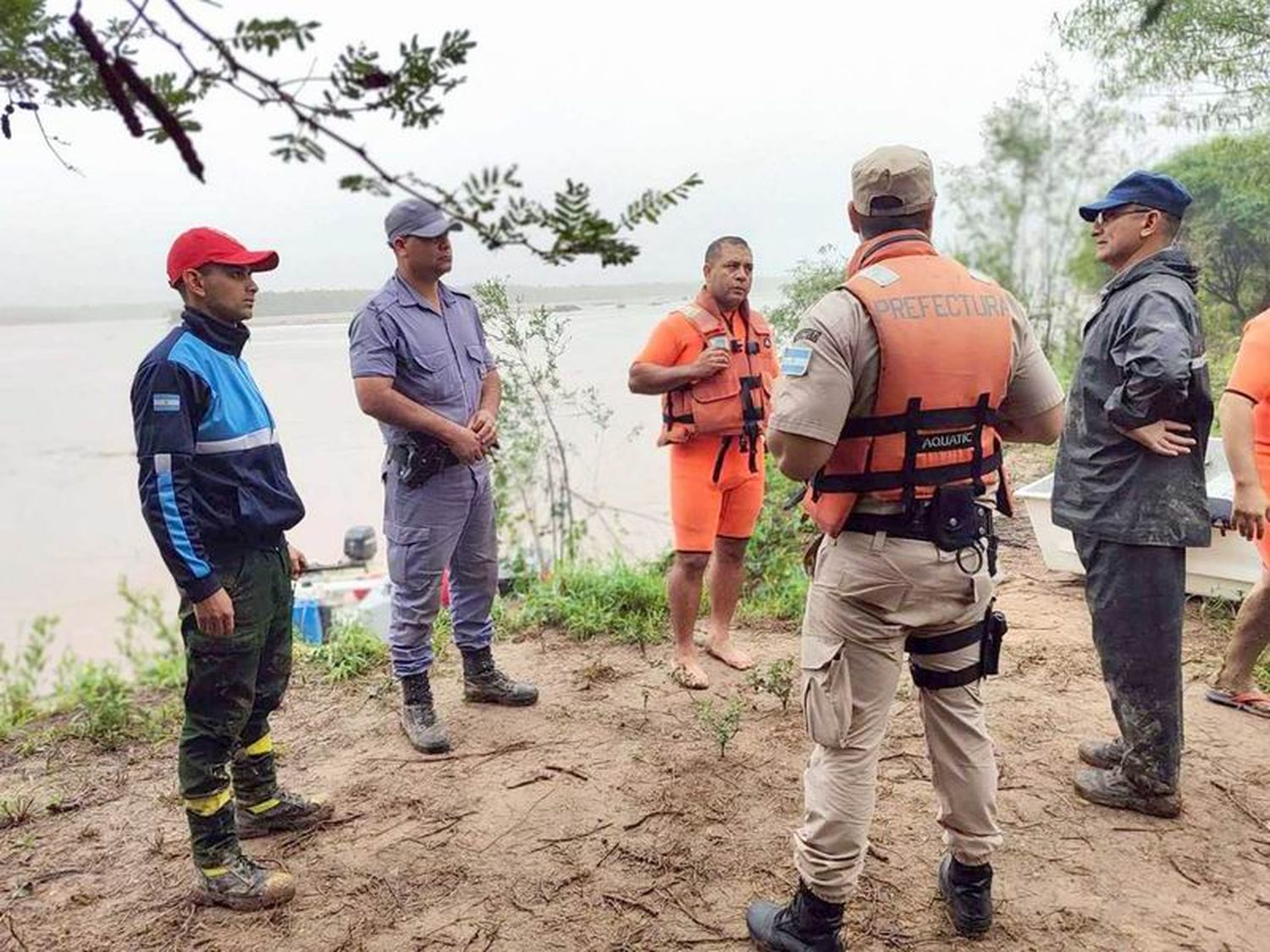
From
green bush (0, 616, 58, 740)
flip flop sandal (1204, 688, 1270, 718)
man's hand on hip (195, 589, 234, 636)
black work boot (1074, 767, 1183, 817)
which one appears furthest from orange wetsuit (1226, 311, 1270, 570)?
green bush (0, 616, 58, 740)

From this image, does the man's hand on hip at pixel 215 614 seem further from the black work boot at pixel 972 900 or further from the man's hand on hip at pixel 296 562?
the black work boot at pixel 972 900

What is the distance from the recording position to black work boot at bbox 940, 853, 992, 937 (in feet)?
7.61

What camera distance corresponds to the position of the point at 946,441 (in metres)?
2.10

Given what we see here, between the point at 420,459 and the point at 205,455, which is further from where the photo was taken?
the point at 420,459

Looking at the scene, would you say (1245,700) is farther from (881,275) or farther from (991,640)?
(881,275)

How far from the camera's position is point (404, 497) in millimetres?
3352

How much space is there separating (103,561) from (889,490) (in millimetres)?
10113

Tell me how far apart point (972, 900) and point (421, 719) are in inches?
82.4

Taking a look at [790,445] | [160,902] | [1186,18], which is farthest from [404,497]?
[1186,18]

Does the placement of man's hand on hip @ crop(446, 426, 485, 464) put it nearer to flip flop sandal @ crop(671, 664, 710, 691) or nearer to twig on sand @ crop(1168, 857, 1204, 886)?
flip flop sandal @ crop(671, 664, 710, 691)

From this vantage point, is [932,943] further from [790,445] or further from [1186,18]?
[1186,18]

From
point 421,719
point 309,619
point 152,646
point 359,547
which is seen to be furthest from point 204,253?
point 359,547

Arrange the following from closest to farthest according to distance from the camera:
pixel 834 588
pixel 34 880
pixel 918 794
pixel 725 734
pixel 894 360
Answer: pixel 894 360, pixel 834 588, pixel 34 880, pixel 918 794, pixel 725 734

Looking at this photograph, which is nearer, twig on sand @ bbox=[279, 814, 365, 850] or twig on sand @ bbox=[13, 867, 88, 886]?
twig on sand @ bbox=[13, 867, 88, 886]
